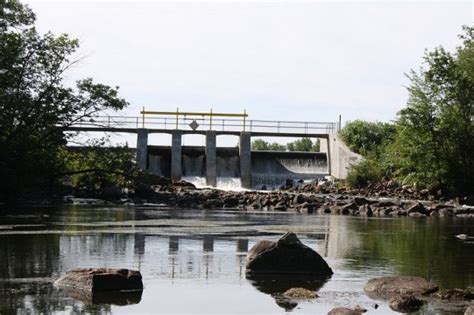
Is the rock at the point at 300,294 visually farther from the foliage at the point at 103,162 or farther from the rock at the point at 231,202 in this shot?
the rock at the point at 231,202

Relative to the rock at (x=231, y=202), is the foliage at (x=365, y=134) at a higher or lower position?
higher

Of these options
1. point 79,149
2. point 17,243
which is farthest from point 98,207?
point 17,243

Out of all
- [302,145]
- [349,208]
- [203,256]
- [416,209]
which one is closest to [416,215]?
[416,209]

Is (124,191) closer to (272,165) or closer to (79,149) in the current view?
(79,149)

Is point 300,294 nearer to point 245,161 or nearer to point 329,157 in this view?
point 245,161

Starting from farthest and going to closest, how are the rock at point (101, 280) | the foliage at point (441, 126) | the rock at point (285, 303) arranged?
the foliage at point (441, 126), the rock at point (101, 280), the rock at point (285, 303)

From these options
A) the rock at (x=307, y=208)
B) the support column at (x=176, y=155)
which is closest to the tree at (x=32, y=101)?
the rock at (x=307, y=208)

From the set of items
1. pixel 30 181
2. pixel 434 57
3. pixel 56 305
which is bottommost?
pixel 56 305

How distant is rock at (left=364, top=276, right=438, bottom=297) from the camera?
65.5 feet

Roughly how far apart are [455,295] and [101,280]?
7.46m

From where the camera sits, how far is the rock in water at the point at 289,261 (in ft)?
76.5

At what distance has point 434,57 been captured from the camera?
222 ft

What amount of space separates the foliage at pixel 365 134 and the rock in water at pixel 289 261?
6394 centimetres

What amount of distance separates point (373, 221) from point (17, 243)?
73.6 feet
